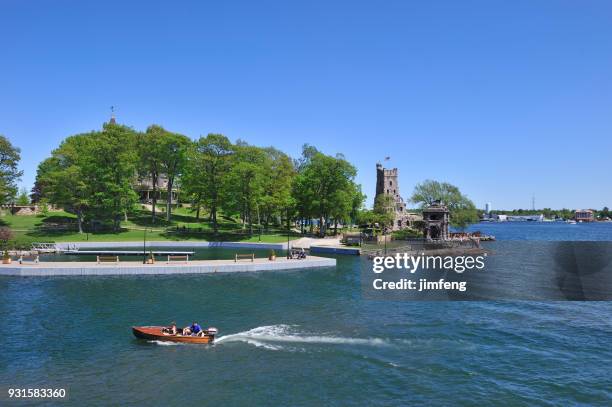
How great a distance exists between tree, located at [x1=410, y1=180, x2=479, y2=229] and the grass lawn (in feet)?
156

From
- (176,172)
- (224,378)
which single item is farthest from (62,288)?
(176,172)

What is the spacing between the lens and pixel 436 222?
366 feet

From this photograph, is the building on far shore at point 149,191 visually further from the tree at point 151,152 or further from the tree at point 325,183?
the tree at point 325,183

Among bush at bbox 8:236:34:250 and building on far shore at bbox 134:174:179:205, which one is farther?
building on far shore at bbox 134:174:179:205

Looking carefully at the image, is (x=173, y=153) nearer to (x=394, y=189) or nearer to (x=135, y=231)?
(x=135, y=231)

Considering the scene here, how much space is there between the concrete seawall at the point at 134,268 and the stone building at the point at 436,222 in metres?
58.8

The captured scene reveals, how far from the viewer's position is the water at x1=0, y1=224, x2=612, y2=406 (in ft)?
76.2

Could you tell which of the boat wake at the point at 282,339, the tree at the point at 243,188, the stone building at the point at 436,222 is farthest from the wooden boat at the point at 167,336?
the stone building at the point at 436,222

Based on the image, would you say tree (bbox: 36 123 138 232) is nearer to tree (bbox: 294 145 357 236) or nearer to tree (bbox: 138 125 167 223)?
tree (bbox: 138 125 167 223)

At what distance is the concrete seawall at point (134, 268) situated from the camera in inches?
2108

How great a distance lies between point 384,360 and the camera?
27.7 meters

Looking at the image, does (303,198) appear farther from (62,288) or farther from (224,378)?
(224,378)

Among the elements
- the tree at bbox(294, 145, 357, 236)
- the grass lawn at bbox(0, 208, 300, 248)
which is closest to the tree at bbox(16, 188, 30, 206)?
the grass lawn at bbox(0, 208, 300, 248)

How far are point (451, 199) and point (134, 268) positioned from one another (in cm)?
10209
